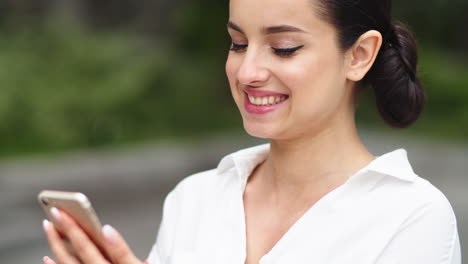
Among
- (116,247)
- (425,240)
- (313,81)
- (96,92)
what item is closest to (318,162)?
(313,81)

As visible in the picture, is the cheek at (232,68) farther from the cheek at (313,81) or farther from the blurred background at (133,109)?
the blurred background at (133,109)

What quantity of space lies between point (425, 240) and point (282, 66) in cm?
56

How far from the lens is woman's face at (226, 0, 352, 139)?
187cm

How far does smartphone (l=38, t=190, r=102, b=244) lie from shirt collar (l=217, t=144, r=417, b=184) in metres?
0.70

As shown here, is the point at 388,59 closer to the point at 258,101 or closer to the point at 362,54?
the point at 362,54

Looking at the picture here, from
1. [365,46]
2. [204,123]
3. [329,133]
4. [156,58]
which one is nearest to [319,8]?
[365,46]

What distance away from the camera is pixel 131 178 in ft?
25.4

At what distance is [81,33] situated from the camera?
10.6 metres

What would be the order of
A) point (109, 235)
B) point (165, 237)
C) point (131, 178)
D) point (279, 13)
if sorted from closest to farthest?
1. point (109, 235)
2. point (279, 13)
3. point (165, 237)
4. point (131, 178)

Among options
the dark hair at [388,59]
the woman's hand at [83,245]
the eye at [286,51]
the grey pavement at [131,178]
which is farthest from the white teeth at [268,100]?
the grey pavement at [131,178]

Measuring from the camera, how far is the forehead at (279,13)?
1.85 metres

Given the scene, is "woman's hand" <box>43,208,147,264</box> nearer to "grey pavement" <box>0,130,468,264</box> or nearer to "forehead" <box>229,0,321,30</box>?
"forehead" <box>229,0,321,30</box>

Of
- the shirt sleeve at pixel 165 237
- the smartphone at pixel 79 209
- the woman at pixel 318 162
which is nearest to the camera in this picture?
the smartphone at pixel 79 209

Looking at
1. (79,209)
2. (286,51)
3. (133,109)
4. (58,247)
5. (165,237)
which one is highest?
(286,51)
